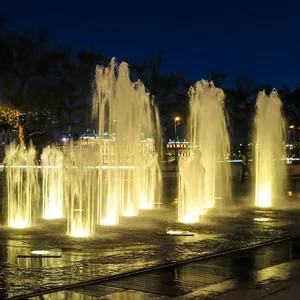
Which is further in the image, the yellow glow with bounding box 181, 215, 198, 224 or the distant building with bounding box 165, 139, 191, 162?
the distant building with bounding box 165, 139, 191, 162

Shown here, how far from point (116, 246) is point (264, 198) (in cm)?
1222

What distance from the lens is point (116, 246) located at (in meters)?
10.8

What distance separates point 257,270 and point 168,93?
47.6 m

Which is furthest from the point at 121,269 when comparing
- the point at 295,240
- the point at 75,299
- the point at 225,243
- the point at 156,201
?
the point at 156,201

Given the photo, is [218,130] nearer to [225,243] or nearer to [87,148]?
[87,148]

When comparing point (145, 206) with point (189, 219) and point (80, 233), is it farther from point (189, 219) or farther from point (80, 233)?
point (80, 233)

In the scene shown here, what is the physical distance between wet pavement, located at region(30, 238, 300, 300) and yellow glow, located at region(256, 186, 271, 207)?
1058 cm

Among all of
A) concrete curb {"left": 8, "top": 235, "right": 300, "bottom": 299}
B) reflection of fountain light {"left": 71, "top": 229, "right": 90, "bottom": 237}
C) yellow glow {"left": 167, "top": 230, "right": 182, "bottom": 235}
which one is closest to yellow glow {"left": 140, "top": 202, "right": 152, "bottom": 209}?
yellow glow {"left": 167, "top": 230, "right": 182, "bottom": 235}

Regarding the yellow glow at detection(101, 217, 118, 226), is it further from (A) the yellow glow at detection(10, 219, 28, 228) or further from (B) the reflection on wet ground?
(A) the yellow glow at detection(10, 219, 28, 228)

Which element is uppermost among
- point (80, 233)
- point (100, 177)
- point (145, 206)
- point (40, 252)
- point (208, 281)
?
point (100, 177)

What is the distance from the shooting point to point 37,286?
7.52m

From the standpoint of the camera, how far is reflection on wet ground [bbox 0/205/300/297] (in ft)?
Answer: 27.0

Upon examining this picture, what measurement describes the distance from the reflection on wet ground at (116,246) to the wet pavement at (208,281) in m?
0.34

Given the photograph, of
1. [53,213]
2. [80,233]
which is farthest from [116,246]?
[53,213]
